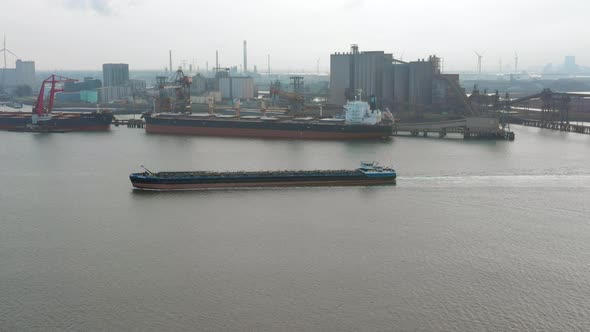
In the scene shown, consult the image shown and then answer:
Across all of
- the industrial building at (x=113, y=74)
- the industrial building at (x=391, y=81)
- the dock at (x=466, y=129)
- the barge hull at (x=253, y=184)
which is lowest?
the barge hull at (x=253, y=184)

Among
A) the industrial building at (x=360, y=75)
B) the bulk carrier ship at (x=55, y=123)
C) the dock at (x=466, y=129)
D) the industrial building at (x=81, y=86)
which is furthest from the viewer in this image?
the industrial building at (x=81, y=86)

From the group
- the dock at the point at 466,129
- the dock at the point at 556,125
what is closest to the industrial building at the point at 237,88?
the dock at the point at 556,125

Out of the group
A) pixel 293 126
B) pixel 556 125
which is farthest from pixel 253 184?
pixel 556 125

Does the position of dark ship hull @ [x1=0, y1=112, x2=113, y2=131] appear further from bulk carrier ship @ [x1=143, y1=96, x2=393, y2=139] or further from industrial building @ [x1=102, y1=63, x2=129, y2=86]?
industrial building @ [x1=102, y1=63, x2=129, y2=86]

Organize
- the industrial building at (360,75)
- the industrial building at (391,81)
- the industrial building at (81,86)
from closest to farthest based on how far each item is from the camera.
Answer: the industrial building at (391,81), the industrial building at (360,75), the industrial building at (81,86)

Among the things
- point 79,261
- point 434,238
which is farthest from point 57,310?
point 434,238

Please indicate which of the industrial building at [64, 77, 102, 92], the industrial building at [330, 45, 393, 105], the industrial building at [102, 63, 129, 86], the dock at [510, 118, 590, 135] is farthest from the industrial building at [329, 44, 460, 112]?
the industrial building at [102, 63, 129, 86]

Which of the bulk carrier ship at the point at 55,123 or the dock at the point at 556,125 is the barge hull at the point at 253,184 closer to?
the bulk carrier ship at the point at 55,123
